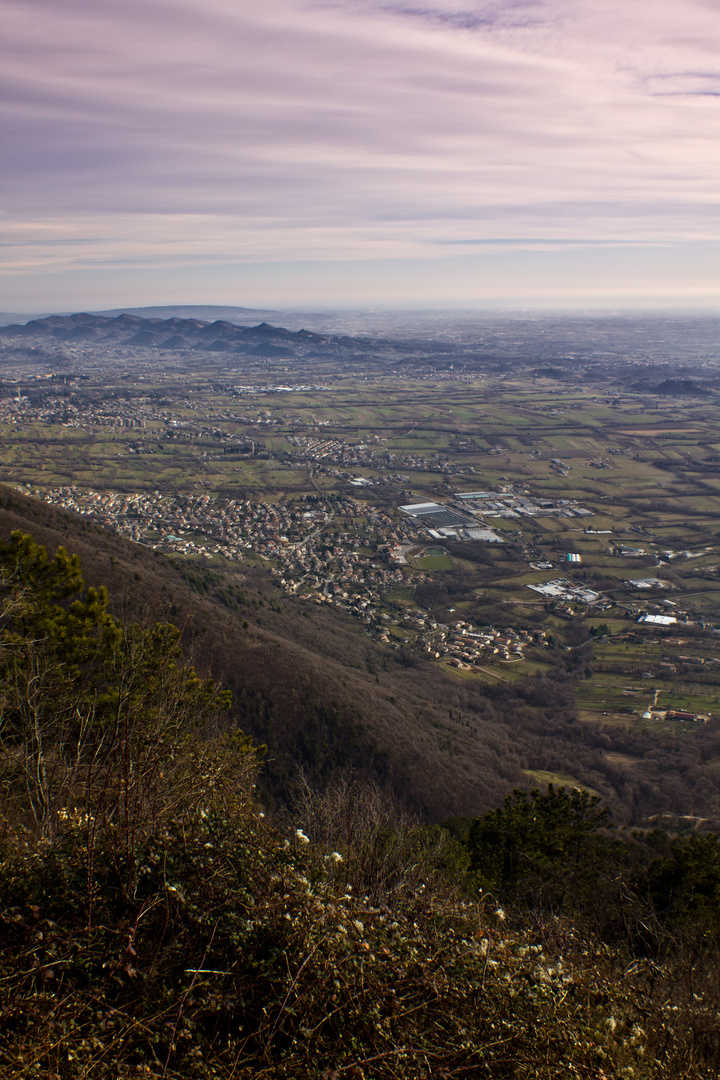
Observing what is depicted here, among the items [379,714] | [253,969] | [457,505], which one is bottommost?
[379,714]

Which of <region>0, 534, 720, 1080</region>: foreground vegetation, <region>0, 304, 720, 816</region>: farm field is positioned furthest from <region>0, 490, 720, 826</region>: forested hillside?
<region>0, 534, 720, 1080</region>: foreground vegetation

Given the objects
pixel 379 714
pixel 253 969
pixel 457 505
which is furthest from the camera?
pixel 457 505

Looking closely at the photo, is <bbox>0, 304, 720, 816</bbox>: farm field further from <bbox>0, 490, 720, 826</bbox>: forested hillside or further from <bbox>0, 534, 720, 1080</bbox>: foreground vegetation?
<bbox>0, 534, 720, 1080</bbox>: foreground vegetation

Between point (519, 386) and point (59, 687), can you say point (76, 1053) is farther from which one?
A: point (519, 386)

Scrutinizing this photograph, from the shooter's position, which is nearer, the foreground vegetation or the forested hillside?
the foreground vegetation

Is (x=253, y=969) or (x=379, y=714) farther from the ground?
(x=253, y=969)

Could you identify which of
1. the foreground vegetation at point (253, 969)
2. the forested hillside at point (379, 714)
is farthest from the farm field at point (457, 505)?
the foreground vegetation at point (253, 969)

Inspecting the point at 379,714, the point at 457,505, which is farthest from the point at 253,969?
the point at 457,505

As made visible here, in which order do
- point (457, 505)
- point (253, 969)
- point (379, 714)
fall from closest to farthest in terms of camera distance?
point (253, 969)
point (379, 714)
point (457, 505)

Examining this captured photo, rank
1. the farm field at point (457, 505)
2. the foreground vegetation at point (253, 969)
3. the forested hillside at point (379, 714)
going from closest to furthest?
the foreground vegetation at point (253, 969) < the forested hillside at point (379, 714) < the farm field at point (457, 505)

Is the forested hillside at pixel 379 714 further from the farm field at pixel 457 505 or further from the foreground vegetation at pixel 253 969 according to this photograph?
the foreground vegetation at pixel 253 969

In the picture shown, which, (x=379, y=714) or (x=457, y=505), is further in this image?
(x=457, y=505)

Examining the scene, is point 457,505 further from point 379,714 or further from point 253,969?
point 253,969
